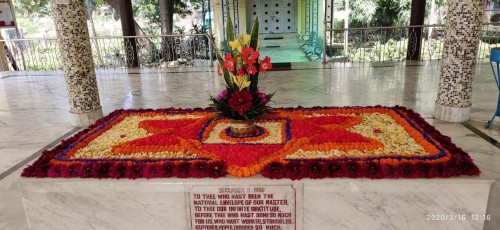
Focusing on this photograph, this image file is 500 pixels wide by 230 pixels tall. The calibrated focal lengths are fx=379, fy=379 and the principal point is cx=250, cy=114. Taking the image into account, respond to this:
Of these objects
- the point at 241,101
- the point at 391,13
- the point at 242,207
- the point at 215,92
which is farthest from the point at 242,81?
the point at 391,13

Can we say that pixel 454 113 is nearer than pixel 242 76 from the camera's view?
No

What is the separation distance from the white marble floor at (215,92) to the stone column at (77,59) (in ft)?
0.97

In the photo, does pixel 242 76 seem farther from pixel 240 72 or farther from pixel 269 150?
pixel 269 150

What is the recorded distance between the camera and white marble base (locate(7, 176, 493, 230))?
2.21 m

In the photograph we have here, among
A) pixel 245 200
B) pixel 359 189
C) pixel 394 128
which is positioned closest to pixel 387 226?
pixel 359 189

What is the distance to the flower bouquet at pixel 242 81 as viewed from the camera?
2.61m

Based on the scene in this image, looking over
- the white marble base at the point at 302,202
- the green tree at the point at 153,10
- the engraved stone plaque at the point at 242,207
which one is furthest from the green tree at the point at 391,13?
the engraved stone plaque at the point at 242,207

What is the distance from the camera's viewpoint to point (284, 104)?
4988mm

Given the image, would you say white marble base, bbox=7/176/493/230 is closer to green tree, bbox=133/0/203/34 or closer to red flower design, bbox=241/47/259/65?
red flower design, bbox=241/47/259/65

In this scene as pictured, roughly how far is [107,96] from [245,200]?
4.26 meters

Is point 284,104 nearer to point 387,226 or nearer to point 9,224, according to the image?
point 387,226

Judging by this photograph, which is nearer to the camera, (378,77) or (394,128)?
(394,128)

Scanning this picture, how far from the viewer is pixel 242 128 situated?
290 centimetres

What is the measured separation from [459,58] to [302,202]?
262cm
